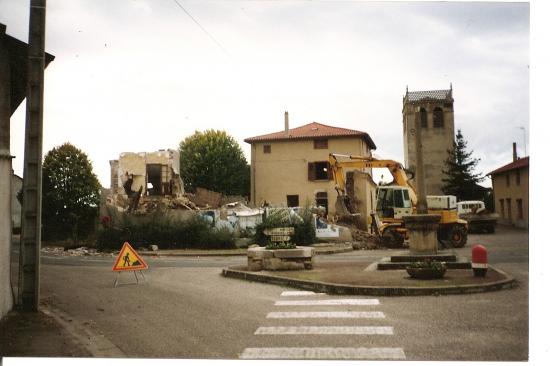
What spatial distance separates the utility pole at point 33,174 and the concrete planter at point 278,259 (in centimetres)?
547

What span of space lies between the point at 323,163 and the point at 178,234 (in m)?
21.0

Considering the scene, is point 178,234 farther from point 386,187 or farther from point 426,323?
A: point 386,187

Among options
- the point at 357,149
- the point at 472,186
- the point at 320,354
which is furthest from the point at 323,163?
the point at 320,354

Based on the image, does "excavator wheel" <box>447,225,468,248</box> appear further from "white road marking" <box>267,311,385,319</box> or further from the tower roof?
"white road marking" <box>267,311,385,319</box>

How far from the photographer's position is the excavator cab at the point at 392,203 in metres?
20.1

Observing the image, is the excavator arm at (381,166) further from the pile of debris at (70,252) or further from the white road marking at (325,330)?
the white road marking at (325,330)

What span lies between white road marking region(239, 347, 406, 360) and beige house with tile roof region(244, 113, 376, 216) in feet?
76.6

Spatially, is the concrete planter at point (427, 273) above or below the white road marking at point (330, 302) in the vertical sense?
above

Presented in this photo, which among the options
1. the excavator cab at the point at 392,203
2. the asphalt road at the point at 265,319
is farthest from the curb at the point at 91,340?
the excavator cab at the point at 392,203

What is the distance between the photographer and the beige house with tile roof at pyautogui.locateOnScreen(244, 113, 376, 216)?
99.2 feet

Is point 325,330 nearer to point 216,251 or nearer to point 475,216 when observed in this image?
point 216,251

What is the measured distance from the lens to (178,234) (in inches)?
463

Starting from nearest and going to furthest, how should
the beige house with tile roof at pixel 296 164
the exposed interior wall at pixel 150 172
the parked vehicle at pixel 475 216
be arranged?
the exposed interior wall at pixel 150 172 < the parked vehicle at pixel 475 216 < the beige house with tile roof at pixel 296 164

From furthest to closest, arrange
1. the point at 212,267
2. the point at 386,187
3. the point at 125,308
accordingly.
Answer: the point at 386,187 → the point at 212,267 → the point at 125,308
